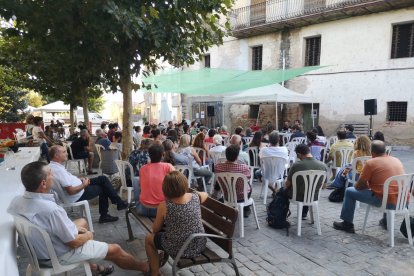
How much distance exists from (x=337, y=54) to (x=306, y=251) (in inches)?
502

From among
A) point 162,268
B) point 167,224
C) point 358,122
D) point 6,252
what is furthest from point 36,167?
point 358,122

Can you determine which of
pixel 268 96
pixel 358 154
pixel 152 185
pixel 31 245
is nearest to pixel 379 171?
pixel 358 154

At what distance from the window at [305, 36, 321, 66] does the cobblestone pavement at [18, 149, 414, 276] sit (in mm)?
12129

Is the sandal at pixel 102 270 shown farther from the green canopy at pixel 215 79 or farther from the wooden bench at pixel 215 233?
the green canopy at pixel 215 79

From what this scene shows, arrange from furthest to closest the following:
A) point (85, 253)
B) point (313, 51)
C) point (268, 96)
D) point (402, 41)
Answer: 1. point (313, 51)
2. point (402, 41)
3. point (268, 96)
4. point (85, 253)

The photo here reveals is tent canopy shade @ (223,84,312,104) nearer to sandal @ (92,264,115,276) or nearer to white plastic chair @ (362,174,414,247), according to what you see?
white plastic chair @ (362,174,414,247)

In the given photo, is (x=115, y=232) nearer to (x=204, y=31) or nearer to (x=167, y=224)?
(x=167, y=224)

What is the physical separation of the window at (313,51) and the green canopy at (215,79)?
518cm

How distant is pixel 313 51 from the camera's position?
50.4ft

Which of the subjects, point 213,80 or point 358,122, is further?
point 358,122

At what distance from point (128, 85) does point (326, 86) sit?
36.8 feet

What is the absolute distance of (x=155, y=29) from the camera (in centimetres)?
460

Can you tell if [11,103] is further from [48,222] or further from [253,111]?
[48,222]

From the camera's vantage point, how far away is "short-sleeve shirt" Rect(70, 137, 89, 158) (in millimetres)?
7621
